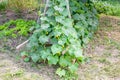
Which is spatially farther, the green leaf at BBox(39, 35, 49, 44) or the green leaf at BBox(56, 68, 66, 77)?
the green leaf at BBox(39, 35, 49, 44)

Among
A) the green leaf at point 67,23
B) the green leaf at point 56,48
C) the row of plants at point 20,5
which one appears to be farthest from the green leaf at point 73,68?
the row of plants at point 20,5

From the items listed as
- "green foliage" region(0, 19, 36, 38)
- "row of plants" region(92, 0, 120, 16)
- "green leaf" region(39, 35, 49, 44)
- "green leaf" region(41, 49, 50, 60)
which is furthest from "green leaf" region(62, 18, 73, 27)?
"row of plants" region(92, 0, 120, 16)

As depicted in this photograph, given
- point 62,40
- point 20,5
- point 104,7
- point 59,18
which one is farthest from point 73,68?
point 104,7

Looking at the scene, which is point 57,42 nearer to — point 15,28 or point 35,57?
point 35,57

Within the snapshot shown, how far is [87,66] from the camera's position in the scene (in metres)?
4.02

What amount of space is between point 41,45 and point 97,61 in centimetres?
97

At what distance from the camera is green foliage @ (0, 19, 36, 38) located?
15.9 feet

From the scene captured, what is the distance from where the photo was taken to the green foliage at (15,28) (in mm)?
4859

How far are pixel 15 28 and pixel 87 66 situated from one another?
1700mm

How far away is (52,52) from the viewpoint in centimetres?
362

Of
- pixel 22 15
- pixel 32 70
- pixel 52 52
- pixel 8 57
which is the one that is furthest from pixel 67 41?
pixel 22 15

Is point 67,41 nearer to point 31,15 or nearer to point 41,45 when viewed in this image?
point 41,45

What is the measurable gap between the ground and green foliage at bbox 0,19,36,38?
0.29 metres

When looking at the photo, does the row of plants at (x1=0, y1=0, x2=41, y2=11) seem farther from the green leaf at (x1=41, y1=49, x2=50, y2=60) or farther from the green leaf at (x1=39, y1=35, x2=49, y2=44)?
the green leaf at (x1=41, y1=49, x2=50, y2=60)
